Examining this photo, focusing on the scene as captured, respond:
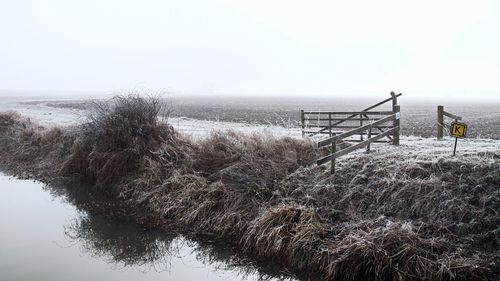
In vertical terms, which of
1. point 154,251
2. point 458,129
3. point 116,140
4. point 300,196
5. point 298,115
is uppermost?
point 458,129

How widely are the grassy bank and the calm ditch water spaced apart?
29.1 inches

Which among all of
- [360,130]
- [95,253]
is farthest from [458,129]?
[95,253]

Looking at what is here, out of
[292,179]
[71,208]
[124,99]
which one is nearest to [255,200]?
[292,179]

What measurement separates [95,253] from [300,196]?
510 centimetres

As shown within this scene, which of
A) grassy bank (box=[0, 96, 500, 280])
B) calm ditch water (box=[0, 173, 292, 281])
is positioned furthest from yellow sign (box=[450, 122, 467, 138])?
calm ditch water (box=[0, 173, 292, 281])

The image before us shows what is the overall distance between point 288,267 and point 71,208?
7.61m

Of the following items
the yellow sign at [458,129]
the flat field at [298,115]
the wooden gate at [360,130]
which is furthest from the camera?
the flat field at [298,115]

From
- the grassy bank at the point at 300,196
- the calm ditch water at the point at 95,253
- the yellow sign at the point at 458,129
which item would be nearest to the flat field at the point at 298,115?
the grassy bank at the point at 300,196

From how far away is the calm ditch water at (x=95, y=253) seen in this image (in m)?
8.73

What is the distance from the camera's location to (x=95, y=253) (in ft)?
32.1

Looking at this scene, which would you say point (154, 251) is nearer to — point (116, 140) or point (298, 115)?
point (116, 140)

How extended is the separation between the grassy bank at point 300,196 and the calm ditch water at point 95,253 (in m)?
0.74

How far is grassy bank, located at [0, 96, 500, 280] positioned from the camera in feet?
25.8

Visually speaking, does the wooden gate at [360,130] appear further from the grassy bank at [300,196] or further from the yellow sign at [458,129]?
the yellow sign at [458,129]
